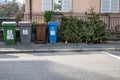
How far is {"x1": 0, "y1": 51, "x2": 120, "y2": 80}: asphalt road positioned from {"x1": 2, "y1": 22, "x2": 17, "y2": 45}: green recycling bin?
88.9 inches

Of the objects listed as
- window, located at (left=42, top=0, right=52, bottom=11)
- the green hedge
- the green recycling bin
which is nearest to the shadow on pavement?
the green recycling bin

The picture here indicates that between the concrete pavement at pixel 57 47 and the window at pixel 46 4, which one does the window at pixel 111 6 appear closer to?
the window at pixel 46 4

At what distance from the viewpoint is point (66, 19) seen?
49.3ft

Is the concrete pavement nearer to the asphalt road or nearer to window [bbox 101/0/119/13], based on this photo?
the asphalt road

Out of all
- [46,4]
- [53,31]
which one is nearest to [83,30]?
[53,31]

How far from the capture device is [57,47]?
13.4 m

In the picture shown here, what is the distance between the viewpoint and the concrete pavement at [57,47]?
41.8ft

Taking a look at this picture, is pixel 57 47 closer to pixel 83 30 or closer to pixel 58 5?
pixel 83 30

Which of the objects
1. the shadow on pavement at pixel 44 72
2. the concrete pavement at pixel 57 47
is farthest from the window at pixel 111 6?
the shadow on pavement at pixel 44 72

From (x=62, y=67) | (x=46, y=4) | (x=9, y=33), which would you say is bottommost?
(x=62, y=67)

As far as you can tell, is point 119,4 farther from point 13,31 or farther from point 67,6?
point 13,31

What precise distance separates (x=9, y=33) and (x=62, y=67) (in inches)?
219

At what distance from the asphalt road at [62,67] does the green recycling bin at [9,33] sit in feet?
7.41

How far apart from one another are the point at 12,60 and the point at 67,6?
10.2m
